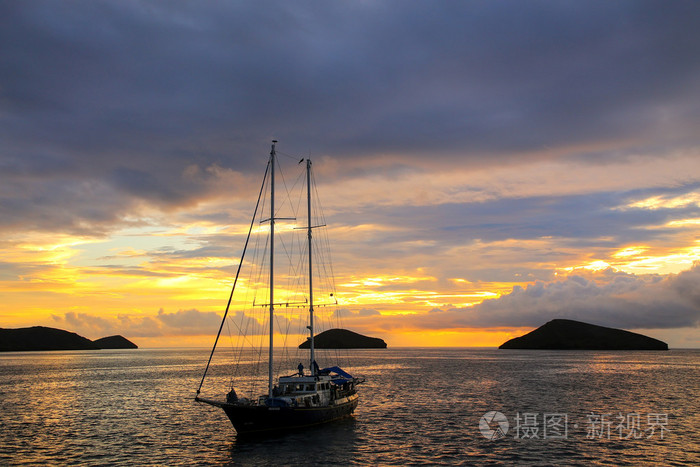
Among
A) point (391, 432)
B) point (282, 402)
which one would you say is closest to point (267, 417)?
point (282, 402)

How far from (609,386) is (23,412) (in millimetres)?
99505

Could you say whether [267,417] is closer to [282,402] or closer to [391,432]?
[282,402]

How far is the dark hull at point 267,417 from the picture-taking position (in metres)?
46.1

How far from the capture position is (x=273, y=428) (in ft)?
157

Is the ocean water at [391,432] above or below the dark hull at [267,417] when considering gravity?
below

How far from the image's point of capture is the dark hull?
46125 mm

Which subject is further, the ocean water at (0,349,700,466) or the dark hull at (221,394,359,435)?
the dark hull at (221,394,359,435)

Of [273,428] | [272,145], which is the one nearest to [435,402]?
[273,428]

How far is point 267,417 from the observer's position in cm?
4666

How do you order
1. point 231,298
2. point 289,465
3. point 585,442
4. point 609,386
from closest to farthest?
point 289,465 → point 585,442 → point 231,298 → point 609,386

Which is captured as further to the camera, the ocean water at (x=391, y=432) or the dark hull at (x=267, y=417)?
the dark hull at (x=267, y=417)

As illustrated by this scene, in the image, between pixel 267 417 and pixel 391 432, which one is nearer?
pixel 267 417

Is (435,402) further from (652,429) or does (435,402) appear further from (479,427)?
(652,429)

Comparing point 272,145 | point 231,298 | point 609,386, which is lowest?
point 609,386
